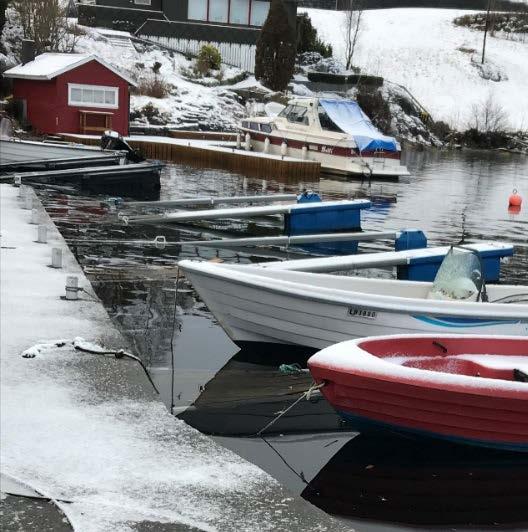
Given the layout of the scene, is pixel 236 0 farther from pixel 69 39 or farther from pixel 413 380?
pixel 413 380

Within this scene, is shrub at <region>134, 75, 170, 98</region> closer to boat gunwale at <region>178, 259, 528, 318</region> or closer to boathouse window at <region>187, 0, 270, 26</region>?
boathouse window at <region>187, 0, 270, 26</region>

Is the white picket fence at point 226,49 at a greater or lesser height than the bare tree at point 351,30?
lesser

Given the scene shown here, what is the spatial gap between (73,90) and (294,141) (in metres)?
9.33

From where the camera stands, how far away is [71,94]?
3638cm

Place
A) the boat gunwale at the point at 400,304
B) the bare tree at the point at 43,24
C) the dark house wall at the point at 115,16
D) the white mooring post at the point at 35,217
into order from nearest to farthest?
1. the boat gunwale at the point at 400,304
2. the white mooring post at the point at 35,217
3. the bare tree at the point at 43,24
4. the dark house wall at the point at 115,16

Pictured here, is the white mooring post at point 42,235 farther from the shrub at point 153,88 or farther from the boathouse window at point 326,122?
the shrub at point 153,88

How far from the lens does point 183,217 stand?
1941 centimetres

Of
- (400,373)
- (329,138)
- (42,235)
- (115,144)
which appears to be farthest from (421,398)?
(329,138)

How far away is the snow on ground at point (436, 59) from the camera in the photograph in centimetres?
6397

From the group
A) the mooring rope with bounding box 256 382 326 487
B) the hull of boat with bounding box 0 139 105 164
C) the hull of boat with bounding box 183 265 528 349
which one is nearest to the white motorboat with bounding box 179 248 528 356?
the hull of boat with bounding box 183 265 528 349

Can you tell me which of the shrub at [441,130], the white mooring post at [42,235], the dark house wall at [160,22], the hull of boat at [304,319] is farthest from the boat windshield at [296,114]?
the hull of boat at [304,319]

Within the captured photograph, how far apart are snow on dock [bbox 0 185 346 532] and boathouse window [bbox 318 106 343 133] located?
28.7 metres

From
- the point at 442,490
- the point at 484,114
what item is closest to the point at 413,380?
the point at 442,490

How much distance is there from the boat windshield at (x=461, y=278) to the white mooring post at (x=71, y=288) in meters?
4.31
